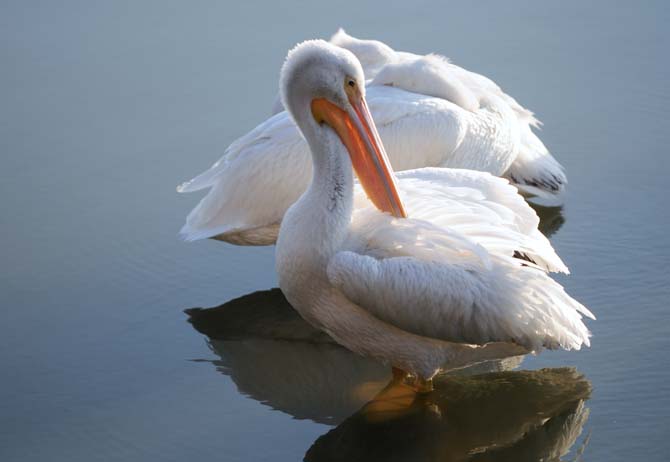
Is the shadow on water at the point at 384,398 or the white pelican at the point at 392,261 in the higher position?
the white pelican at the point at 392,261

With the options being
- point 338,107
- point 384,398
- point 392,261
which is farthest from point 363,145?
point 384,398

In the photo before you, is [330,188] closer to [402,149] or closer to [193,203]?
[402,149]

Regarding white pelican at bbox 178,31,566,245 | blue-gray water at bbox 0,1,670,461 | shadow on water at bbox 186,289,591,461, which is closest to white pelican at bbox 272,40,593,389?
shadow on water at bbox 186,289,591,461

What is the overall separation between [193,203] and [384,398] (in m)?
1.76

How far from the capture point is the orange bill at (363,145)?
3.73 metres

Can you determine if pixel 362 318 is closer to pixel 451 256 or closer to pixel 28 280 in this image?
pixel 451 256

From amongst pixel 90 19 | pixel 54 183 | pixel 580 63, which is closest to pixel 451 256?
pixel 54 183

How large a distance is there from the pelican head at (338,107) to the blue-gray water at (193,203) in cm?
77

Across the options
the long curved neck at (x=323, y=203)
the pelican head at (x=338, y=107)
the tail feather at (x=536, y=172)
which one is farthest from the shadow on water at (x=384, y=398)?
the tail feather at (x=536, y=172)

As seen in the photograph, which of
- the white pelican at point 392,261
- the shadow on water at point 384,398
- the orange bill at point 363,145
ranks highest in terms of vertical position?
the orange bill at point 363,145

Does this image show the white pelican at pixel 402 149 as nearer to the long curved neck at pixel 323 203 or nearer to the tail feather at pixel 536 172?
the tail feather at pixel 536 172

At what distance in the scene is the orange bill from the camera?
3.73 metres

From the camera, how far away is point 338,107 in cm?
374

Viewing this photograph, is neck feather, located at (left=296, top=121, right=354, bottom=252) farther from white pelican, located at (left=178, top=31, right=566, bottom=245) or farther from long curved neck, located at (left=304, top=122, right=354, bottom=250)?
white pelican, located at (left=178, top=31, right=566, bottom=245)
